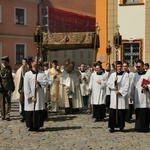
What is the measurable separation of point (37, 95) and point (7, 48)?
27.4 metres

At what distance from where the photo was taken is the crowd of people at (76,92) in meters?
10.3

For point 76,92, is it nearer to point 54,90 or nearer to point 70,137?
point 54,90

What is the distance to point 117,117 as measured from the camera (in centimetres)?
1029

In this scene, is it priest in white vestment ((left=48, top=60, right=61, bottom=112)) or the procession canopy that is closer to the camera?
priest in white vestment ((left=48, top=60, right=61, bottom=112))

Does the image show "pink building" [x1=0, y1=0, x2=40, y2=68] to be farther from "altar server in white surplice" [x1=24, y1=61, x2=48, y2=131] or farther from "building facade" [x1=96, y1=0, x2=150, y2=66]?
"altar server in white surplice" [x1=24, y1=61, x2=48, y2=131]

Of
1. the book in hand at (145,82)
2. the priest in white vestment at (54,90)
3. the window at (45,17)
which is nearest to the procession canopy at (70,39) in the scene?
the priest in white vestment at (54,90)

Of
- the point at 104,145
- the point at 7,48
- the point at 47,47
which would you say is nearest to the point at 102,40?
the point at 47,47

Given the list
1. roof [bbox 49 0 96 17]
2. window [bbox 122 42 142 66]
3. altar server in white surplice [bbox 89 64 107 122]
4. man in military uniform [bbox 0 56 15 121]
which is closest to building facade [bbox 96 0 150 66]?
window [bbox 122 42 142 66]

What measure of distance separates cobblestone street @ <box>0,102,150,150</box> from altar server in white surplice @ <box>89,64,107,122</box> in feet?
1.16

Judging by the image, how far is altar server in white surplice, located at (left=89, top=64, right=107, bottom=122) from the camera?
12.3 meters

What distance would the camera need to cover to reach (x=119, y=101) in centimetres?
1037

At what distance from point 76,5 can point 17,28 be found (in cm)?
1057

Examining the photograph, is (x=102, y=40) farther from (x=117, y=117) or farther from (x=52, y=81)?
(x=117, y=117)

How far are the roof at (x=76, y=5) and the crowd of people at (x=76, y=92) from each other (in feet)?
88.8
